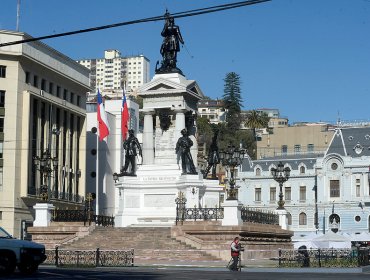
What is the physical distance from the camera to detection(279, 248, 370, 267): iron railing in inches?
1422

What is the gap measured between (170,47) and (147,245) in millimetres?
14957

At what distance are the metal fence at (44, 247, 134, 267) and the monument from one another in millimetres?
10288

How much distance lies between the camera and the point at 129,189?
161ft

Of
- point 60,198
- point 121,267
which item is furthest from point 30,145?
point 121,267

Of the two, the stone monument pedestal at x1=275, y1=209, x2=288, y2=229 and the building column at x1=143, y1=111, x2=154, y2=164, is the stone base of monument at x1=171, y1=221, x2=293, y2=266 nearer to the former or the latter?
the building column at x1=143, y1=111, x2=154, y2=164

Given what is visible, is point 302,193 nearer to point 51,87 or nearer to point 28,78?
point 51,87

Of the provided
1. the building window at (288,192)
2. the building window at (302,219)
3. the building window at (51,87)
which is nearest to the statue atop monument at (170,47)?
the building window at (51,87)

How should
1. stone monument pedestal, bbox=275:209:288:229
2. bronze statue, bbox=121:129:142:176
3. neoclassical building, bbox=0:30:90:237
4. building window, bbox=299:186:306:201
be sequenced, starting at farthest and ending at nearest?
building window, bbox=299:186:306:201
neoclassical building, bbox=0:30:90:237
stone monument pedestal, bbox=275:209:288:229
bronze statue, bbox=121:129:142:176

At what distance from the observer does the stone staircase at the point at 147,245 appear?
4059cm

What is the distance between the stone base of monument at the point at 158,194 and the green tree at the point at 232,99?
99.1 m

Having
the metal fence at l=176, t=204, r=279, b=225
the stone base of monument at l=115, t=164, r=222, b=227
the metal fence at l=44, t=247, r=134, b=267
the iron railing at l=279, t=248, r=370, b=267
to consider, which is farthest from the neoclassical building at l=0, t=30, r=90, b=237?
the iron railing at l=279, t=248, r=370, b=267

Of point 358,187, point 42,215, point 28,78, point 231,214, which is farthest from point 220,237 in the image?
point 358,187

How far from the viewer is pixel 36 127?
82062 mm

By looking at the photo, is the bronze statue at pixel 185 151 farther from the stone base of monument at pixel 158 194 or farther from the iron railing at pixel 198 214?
the iron railing at pixel 198 214
